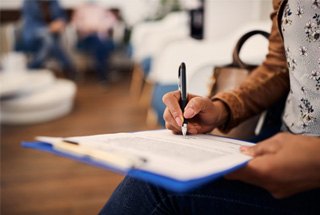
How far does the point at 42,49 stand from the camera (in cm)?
348

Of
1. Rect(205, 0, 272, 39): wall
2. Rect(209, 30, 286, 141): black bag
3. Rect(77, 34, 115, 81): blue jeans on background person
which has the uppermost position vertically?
Rect(205, 0, 272, 39): wall

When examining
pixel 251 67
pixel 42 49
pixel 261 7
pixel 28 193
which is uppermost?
pixel 261 7

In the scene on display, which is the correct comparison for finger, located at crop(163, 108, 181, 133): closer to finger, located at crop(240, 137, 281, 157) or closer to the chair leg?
finger, located at crop(240, 137, 281, 157)

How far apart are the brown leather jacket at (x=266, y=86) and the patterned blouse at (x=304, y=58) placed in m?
0.11

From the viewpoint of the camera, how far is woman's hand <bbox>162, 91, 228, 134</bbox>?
54cm

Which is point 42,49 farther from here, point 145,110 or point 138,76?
point 145,110

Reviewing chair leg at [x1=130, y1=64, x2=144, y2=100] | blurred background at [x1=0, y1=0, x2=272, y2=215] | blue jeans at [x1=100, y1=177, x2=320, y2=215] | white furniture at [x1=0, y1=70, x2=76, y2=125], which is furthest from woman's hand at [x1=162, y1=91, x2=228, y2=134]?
chair leg at [x1=130, y1=64, x2=144, y2=100]

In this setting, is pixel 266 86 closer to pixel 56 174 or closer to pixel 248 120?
pixel 248 120

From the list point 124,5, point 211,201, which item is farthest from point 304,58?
point 124,5

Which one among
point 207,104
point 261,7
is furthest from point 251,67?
point 261,7

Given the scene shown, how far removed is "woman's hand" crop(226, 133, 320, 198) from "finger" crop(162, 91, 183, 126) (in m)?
0.15

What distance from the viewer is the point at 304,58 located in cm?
53

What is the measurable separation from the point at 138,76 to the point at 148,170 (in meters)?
2.92

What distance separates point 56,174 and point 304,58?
4.31 feet
